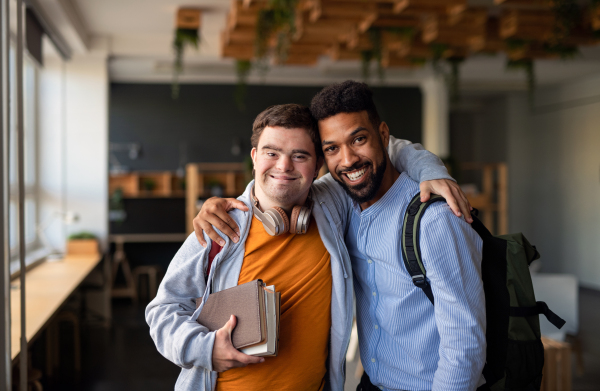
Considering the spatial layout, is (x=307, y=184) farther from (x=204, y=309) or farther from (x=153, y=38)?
(x=153, y=38)

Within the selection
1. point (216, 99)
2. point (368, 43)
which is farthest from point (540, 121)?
point (216, 99)

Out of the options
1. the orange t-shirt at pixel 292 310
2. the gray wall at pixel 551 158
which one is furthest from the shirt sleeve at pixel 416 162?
the gray wall at pixel 551 158

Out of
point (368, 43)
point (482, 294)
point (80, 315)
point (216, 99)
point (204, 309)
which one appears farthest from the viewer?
point (216, 99)

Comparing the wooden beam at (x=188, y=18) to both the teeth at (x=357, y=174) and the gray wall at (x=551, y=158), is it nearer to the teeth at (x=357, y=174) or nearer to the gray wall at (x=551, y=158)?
the teeth at (x=357, y=174)

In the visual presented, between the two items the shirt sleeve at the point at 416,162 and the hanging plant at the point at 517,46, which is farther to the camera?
the hanging plant at the point at 517,46

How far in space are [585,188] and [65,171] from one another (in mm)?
8363

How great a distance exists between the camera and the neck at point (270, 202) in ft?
5.23

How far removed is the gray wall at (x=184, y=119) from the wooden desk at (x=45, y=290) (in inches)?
99.4

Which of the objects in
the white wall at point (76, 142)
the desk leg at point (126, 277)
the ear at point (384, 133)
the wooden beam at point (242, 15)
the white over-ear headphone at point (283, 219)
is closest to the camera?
the white over-ear headphone at point (283, 219)

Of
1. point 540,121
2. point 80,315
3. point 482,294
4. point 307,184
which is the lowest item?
point 80,315

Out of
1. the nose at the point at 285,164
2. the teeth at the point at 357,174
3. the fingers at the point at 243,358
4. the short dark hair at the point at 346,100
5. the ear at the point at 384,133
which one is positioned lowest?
the fingers at the point at 243,358

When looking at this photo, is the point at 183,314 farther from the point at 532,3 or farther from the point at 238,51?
the point at 238,51

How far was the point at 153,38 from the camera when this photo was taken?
6863 mm

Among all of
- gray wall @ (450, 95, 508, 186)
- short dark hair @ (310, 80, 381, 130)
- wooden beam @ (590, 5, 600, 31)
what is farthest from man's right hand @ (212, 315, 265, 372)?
gray wall @ (450, 95, 508, 186)
